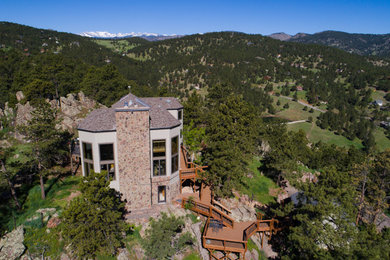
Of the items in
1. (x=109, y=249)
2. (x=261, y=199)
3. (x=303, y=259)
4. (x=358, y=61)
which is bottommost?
(x=261, y=199)

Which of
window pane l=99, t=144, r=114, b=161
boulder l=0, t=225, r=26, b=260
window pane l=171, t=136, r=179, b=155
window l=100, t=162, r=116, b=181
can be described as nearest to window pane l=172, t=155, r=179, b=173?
window pane l=171, t=136, r=179, b=155

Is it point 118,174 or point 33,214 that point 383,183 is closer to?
point 118,174

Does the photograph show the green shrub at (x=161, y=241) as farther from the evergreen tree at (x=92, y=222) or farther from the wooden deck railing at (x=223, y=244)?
the wooden deck railing at (x=223, y=244)

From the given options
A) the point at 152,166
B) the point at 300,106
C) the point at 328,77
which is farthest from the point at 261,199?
the point at 328,77

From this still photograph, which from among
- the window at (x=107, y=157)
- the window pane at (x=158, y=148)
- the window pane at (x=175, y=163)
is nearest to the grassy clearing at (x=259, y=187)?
the window pane at (x=175, y=163)

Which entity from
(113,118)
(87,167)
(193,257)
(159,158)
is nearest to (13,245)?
(87,167)

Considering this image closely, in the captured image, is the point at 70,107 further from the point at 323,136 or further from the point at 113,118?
the point at 323,136
